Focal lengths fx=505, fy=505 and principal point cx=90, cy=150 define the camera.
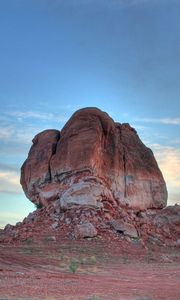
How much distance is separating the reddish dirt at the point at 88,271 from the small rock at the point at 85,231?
0.79 m

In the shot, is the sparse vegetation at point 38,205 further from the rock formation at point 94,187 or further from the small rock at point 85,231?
the small rock at point 85,231

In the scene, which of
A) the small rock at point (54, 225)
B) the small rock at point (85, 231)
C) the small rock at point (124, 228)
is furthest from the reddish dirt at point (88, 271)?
the small rock at point (54, 225)

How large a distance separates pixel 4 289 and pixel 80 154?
122 feet

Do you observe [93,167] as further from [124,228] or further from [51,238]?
[51,238]

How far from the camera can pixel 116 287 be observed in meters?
21.3

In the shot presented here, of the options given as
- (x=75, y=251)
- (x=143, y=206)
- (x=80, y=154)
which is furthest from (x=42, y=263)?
(x=143, y=206)

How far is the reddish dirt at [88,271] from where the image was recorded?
18.6 m

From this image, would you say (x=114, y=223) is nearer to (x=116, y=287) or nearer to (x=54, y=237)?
(x=54, y=237)

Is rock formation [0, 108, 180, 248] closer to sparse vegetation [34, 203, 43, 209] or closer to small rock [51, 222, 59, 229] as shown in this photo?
small rock [51, 222, 59, 229]

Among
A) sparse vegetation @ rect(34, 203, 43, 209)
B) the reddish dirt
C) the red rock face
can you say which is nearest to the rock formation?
the red rock face

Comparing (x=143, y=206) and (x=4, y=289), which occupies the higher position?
(x=143, y=206)

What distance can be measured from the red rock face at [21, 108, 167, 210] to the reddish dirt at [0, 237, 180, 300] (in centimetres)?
776

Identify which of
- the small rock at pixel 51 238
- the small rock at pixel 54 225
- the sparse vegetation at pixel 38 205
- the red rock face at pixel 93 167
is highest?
the red rock face at pixel 93 167

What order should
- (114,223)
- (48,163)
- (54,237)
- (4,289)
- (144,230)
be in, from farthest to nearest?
(48,163) < (144,230) < (114,223) < (54,237) < (4,289)
